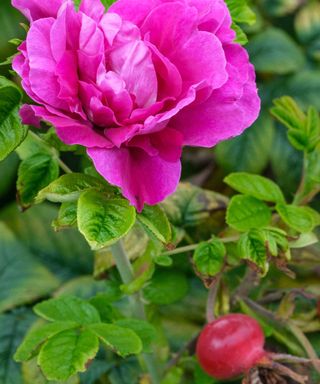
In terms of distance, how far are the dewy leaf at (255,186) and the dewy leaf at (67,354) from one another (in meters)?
0.18

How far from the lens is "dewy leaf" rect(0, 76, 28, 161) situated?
0.50m

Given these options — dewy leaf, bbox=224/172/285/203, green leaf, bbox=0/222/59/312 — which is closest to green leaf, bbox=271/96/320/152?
dewy leaf, bbox=224/172/285/203

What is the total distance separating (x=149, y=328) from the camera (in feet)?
2.18

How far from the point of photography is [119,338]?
0.62m

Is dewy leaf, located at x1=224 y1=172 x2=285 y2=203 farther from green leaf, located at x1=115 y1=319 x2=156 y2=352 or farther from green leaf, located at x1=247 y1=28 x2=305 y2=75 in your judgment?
green leaf, located at x1=247 y1=28 x2=305 y2=75

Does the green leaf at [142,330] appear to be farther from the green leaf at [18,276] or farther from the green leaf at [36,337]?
the green leaf at [18,276]

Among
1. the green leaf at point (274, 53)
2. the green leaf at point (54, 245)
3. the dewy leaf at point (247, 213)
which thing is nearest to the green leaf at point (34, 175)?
the dewy leaf at point (247, 213)

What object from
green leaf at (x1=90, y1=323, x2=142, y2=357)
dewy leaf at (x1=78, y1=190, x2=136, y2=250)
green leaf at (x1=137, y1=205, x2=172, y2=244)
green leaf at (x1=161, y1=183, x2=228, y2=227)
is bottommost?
green leaf at (x1=161, y1=183, x2=228, y2=227)

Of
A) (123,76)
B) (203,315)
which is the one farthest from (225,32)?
(203,315)

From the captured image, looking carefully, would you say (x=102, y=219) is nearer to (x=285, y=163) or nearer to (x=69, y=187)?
(x=69, y=187)

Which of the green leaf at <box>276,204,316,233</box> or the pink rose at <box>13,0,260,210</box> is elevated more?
Result: the pink rose at <box>13,0,260,210</box>

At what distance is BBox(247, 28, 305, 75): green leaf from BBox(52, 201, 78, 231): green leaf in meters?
0.60

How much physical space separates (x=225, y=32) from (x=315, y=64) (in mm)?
621

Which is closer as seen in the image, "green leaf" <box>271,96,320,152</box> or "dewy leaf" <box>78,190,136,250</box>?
"dewy leaf" <box>78,190,136,250</box>
